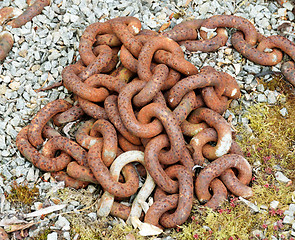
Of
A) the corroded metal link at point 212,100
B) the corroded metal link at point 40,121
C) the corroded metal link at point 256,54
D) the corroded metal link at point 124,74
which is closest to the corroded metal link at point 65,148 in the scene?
the corroded metal link at point 40,121

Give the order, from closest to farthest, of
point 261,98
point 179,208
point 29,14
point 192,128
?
point 179,208 → point 192,128 → point 261,98 → point 29,14

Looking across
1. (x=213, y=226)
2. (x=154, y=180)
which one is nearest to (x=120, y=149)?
(x=154, y=180)

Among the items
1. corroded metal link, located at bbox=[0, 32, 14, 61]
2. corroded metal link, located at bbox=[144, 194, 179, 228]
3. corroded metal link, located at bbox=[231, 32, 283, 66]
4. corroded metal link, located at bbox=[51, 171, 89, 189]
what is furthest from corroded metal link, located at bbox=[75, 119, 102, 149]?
corroded metal link, located at bbox=[231, 32, 283, 66]

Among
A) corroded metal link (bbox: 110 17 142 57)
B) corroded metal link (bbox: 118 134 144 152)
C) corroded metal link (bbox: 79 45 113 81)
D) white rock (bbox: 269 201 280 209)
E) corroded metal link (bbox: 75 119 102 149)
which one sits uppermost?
corroded metal link (bbox: 110 17 142 57)

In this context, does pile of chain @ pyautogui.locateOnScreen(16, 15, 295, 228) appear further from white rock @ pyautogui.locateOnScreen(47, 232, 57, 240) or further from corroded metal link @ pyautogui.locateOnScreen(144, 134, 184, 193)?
white rock @ pyautogui.locateOnScreen(47, 232, 57, 240)

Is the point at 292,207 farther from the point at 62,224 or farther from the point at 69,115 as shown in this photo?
the point at 69,115

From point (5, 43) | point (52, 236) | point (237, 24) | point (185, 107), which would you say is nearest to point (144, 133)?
point (185, 107)
